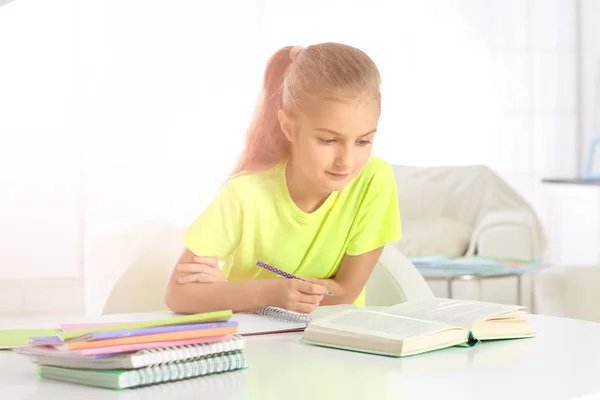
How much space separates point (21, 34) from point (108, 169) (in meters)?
0.88

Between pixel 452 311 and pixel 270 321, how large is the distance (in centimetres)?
29

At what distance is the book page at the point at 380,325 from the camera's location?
121 centimetres

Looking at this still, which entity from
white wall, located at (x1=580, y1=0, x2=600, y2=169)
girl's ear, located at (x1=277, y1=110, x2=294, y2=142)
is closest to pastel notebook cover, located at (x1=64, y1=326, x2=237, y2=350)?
girl's ear, located at (x1=277, y1=110, x2=294, y2=142)

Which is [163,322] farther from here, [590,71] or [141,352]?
[590,71]

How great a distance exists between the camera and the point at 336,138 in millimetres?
1572

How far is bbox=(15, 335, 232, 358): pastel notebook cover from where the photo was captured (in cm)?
96

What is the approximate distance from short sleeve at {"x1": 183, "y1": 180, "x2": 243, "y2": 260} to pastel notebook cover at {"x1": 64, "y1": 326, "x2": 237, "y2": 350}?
25.9 inches

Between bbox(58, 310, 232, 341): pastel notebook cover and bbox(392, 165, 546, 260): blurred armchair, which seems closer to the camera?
bbox(58, 310, 232, 341): pastel notebook cover

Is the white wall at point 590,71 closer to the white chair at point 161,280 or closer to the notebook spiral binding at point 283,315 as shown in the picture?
the white chair at point 161,280

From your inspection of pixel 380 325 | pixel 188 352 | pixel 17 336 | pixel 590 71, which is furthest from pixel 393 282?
pixel 590 71

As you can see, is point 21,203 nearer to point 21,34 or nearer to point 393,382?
point 21,34

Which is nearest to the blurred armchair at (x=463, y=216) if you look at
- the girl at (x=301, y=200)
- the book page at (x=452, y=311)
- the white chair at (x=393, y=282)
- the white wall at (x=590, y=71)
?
the white wall at (x=590, y=71)

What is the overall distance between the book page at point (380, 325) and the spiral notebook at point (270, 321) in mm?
89

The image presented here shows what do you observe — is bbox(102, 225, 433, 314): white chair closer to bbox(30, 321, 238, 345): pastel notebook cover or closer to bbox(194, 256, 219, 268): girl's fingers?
bbox(194, 256, 219, 268): girl's fingers
